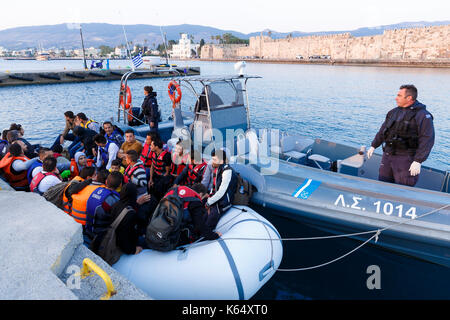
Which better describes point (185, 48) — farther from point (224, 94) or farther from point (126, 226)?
point (126, 226)

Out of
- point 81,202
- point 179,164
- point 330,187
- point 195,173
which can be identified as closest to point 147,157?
point 179,164

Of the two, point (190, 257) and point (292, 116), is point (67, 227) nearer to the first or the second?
point (190, 257)

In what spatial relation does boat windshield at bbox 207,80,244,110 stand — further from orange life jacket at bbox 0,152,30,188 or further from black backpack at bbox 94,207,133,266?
orange life jacket at bbox 0,152,30,188

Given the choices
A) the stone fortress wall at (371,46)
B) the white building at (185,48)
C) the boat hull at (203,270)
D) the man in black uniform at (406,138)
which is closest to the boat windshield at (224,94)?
the man in black uniform at (406,138)

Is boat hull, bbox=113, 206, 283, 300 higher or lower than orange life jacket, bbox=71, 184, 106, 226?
lower

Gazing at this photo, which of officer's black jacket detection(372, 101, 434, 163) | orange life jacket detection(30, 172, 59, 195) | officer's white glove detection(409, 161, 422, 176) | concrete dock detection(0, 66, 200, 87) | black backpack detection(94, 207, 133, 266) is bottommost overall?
black backpack detection(94, 207, 133, 266)

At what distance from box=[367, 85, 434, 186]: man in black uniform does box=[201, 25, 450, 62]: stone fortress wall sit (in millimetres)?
56290

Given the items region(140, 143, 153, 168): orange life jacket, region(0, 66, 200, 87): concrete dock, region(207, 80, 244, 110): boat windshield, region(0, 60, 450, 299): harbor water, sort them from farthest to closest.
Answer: region(0, 66, 200, 87): concrete dock → region(207, 80, 244, 110): boat windshield → region(140, 143, 153, 168): orange life jacket → region(0, 60, 450, 299): harbor water

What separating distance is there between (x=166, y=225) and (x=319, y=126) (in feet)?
38.1

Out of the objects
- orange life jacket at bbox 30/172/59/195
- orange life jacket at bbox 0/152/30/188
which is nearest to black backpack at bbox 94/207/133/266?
orange life jacket at bbox 30/172/59/195

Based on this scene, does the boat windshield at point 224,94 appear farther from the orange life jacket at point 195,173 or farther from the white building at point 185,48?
the white building at point 185,48

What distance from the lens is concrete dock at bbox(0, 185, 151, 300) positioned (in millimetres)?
1706
